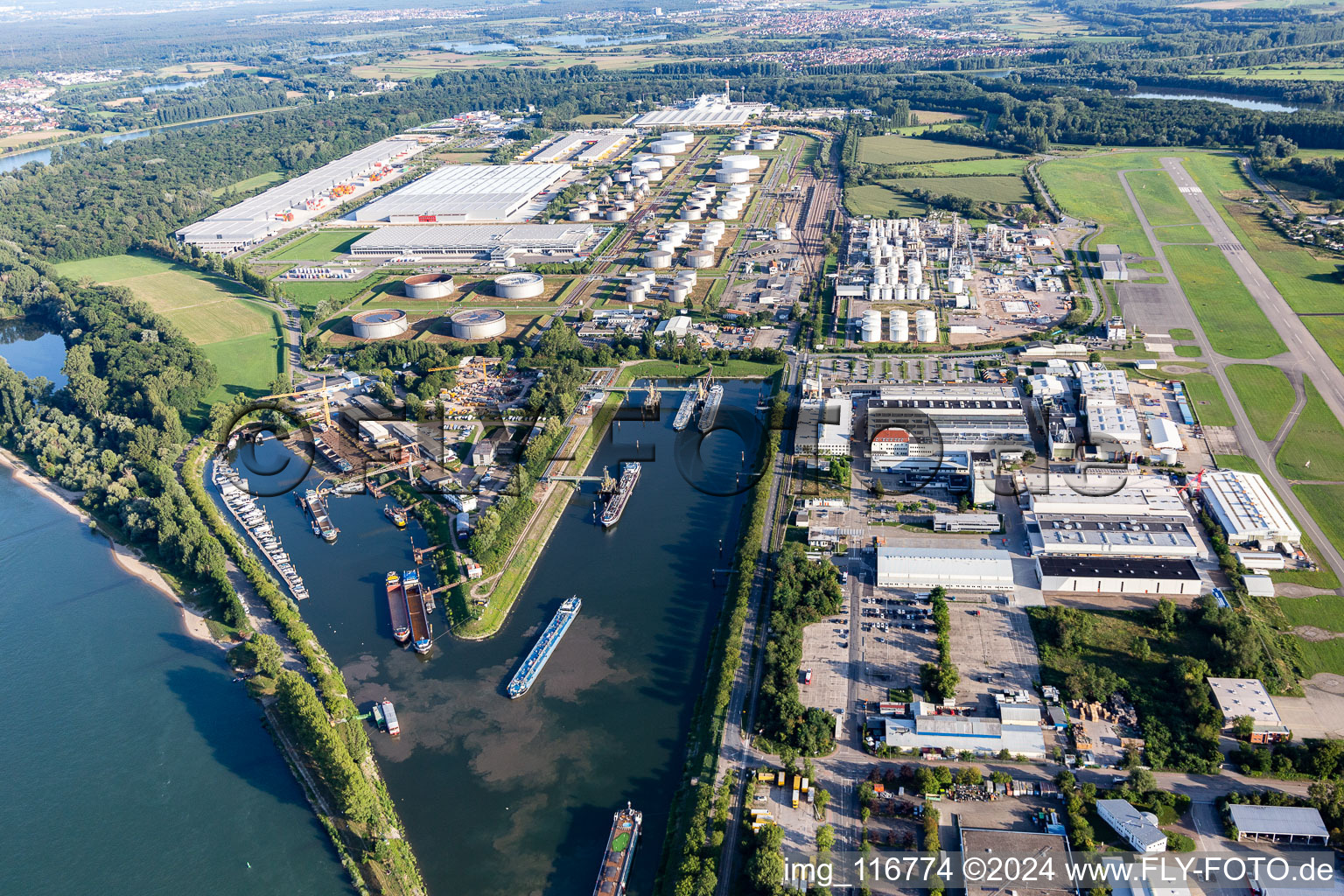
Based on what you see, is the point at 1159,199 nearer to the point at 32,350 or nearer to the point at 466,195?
the point at 466,195

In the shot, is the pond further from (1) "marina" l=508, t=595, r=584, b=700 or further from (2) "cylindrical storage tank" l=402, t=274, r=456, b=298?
(1) "marina" l=508, t=595, r=584, b=700

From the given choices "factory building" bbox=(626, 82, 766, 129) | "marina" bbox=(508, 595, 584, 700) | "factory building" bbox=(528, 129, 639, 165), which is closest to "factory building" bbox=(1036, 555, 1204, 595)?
"marina" bbox=(508, 595, 584, 700)

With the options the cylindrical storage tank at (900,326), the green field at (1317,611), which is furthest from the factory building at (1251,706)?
the cylindrical storage tank at (900,326)

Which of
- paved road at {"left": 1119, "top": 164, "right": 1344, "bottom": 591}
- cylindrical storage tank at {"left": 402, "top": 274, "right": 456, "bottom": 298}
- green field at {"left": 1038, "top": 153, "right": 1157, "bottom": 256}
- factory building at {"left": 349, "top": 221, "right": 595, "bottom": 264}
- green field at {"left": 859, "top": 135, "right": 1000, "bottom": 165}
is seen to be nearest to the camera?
paved road at {"left": 1119, "top": 164, "right": 1344, "bottom": 591}

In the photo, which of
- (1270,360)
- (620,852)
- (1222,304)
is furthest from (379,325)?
(1222,304)

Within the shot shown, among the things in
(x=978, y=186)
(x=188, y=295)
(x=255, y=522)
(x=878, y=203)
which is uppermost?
(x=978, y=186)

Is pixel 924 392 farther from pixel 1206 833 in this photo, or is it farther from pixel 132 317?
pixel 132 317
